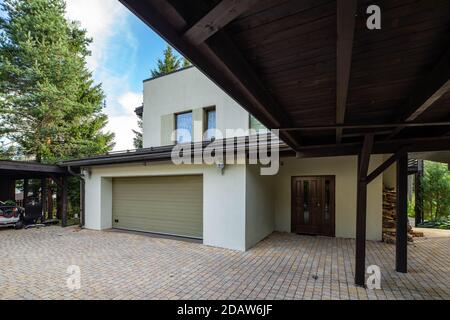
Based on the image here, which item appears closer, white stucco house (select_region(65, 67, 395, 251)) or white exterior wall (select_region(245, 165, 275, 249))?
white exterior wall (select_region(245, 165, 275, 249))

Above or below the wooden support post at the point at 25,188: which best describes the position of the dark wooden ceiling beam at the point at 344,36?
above

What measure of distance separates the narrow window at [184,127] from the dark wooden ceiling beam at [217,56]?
273 inches

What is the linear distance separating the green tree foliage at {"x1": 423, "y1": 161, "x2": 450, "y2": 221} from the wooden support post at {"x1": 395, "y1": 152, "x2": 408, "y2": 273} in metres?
8.03

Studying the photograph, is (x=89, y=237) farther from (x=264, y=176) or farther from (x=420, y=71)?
(x=420, y=71)

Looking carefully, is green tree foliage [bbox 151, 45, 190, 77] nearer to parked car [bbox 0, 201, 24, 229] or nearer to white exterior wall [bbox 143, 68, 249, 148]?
white exterior wall [bbox 143, 68, 249, 148]

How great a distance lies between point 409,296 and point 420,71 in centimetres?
328

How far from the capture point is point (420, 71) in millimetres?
2027

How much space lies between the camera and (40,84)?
12.2 metres

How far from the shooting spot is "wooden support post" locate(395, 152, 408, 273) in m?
4.33

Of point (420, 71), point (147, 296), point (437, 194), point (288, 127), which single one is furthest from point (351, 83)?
point (437, 194)

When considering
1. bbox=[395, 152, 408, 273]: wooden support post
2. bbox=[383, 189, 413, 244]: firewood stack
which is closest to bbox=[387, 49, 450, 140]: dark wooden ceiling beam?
bbox=[395, 152, 408, 273]: wooden support post

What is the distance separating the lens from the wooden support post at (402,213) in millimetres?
4328

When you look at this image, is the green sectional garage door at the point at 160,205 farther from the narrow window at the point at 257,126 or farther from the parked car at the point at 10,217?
the parked car at the point at 10,217

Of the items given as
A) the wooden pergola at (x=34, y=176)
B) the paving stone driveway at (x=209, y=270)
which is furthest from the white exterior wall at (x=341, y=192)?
the wooden pergola at (x=34, y=176)
